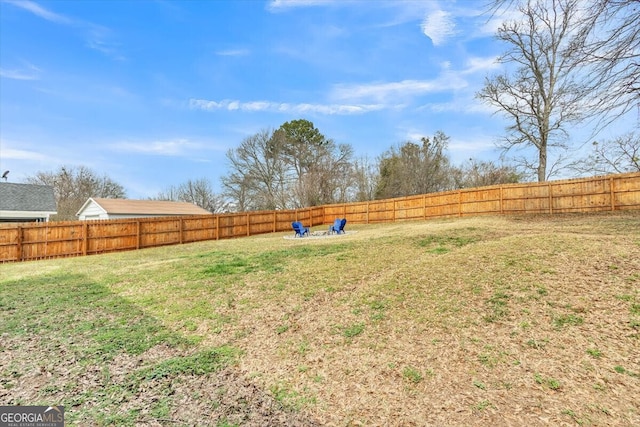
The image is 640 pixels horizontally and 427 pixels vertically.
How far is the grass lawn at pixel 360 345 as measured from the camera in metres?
2.67

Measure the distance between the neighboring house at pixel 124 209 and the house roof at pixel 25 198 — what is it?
229 cm

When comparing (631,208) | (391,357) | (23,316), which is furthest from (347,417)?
(631,208)

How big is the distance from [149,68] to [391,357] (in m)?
14.0

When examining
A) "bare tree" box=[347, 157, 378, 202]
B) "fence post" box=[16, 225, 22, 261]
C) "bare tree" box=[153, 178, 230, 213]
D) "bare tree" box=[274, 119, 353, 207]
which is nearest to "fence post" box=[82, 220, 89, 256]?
"fence post" box=[16, 225, 22, 261]

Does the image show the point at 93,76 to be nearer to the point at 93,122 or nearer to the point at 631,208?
the point at 93,122

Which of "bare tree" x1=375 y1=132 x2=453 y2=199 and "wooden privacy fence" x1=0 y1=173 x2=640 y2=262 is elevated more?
"bare tree" x1=375 y1=132 x2=453 y2=199

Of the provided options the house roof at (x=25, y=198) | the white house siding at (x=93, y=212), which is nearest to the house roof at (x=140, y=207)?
the white house siding at (x=93, y=212)

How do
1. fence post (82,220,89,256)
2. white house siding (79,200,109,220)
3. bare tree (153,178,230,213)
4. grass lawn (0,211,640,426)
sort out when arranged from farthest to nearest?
bare tree (153,178,230,213), white house siding (79,200,109,220), fence post (82,220,89,256), grass lawn (0,211,640,426)

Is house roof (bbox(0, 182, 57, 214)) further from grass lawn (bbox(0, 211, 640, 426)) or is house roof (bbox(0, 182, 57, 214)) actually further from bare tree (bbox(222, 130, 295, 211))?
grass lawn (bbox(0, 211, 640, 426))

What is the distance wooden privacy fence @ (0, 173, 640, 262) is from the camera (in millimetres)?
13180

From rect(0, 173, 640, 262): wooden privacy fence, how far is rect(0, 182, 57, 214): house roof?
37.2 ft

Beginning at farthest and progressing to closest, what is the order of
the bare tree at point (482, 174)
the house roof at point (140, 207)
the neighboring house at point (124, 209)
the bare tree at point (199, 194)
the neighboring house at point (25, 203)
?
the bare tree at point (199, 194)
the bare tree at point (482, 174)
the house roof at point (140, 207)
the neighboring house at point (124, 209)
the neighboring house at point (25, 203)

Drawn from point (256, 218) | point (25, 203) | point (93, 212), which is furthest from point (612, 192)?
point (25, 203)

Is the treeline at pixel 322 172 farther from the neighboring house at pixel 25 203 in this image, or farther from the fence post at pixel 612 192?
the fence post at pixel 612 192
